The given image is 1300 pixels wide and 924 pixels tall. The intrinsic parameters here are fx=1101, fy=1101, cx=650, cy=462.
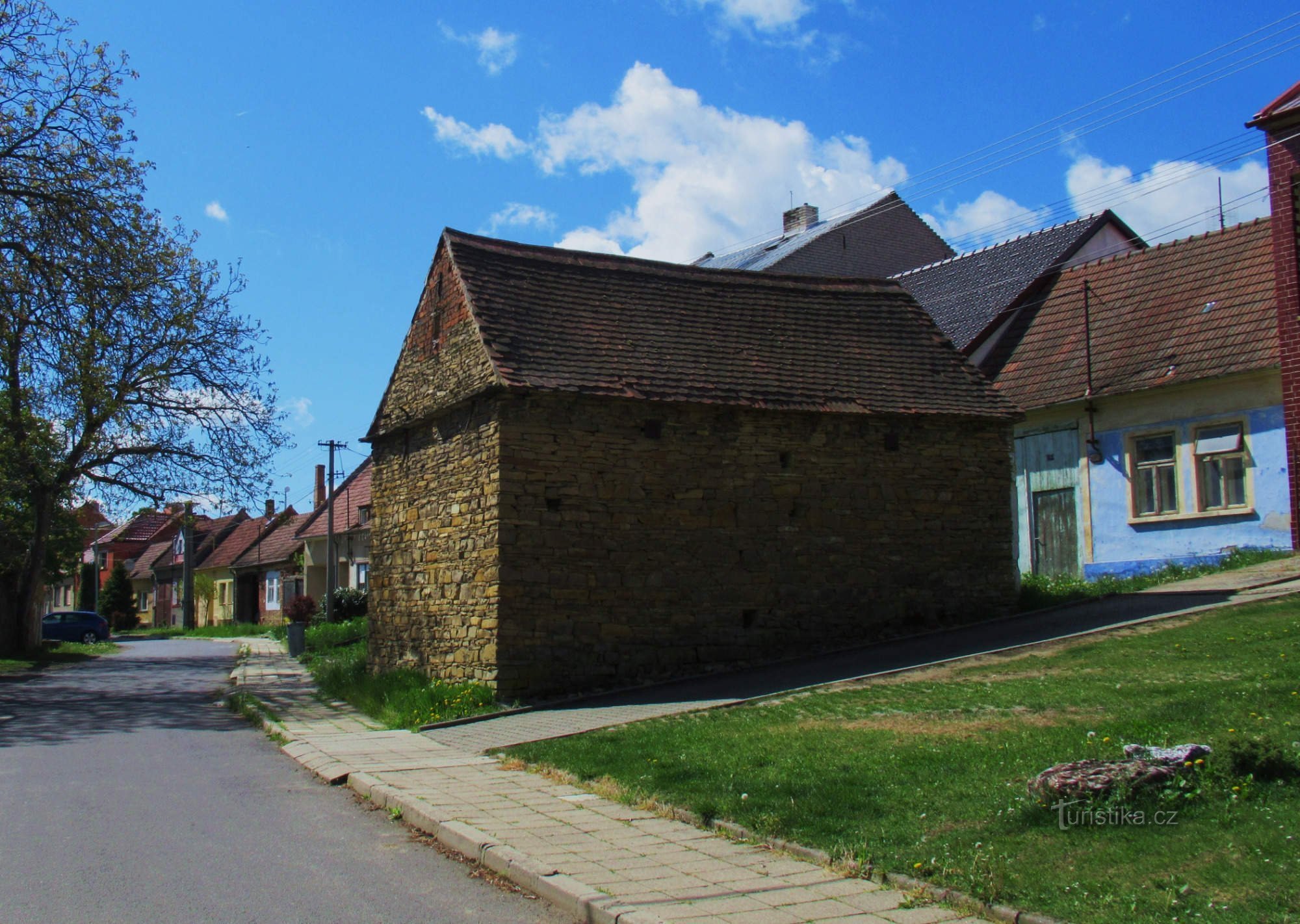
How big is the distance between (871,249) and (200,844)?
31913 mm

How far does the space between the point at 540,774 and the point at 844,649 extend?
782 cm

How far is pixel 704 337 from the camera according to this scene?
17.5 meters

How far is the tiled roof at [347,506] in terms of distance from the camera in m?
47.3

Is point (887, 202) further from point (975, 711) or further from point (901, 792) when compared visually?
point (901, 792)

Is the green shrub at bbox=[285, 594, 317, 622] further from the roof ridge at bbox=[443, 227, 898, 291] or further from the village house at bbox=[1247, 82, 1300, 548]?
the village house at bbox=[1247, 82, 1300, 548]

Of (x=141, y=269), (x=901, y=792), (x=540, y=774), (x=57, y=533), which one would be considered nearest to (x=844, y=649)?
(x=540, y=774)

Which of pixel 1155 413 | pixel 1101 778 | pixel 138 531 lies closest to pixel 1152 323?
pixel 1155 413

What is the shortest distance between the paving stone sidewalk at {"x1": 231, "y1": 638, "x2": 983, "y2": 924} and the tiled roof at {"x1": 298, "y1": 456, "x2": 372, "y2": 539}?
36.7 metres

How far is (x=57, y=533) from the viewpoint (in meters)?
38.4

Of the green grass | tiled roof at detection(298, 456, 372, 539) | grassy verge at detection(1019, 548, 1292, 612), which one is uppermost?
tiled roof at detection(298, 456, 372, 539)

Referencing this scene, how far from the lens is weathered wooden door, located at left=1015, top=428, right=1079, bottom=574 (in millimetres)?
22297

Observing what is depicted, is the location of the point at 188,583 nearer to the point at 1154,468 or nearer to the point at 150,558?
the point at 150,558

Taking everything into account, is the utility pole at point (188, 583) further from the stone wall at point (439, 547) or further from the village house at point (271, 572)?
the stone wall at point (439, 547)

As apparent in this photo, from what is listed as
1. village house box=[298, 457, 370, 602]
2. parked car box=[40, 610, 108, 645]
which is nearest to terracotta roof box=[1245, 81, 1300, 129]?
village house box=[298, 457, 370, 602]
